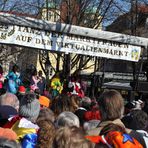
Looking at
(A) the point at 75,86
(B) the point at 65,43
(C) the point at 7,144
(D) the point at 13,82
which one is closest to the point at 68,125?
(C) the point at 7,144

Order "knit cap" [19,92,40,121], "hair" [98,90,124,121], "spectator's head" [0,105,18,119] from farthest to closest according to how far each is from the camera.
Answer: "spectator's head" [0,105,18,119] < "knit cap" [19,92,40,121] < "hair" [98,90,124,121]

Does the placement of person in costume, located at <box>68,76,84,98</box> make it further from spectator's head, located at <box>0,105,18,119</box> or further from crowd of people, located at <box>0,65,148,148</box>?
spectator's head, located at <box>0,105,18,119</box>

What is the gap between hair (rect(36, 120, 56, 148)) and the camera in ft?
12.9

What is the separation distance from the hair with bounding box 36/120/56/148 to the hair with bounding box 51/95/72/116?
7.84 feet

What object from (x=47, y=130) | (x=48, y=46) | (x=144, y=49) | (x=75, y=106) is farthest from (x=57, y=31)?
(x=47, y=130)

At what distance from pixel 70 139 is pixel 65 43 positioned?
8.94 metres

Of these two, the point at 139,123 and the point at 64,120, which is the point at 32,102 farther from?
the point at 139,123

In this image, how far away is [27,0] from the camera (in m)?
24.2

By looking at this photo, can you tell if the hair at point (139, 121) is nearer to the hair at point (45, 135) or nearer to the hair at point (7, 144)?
the hair at point (45, 135)

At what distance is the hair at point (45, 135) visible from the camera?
12.9 ft

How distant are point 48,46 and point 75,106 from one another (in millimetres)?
5130

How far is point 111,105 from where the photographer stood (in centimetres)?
486

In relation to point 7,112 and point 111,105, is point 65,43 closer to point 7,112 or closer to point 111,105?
point 7,112

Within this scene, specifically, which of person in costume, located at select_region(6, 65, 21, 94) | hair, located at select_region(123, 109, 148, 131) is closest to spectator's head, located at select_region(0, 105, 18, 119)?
hair, located at select_region(123, 109, 148, 131)
